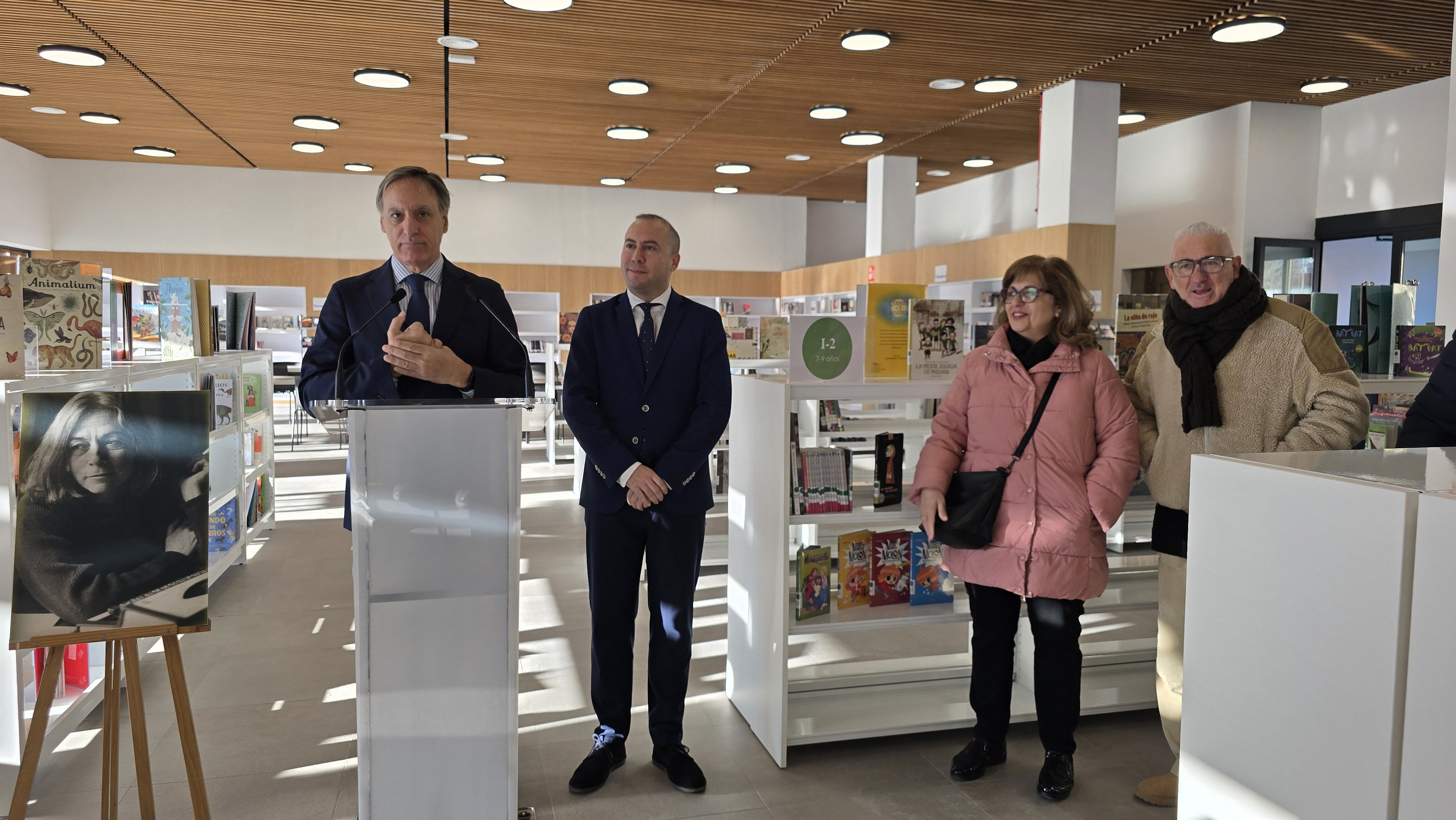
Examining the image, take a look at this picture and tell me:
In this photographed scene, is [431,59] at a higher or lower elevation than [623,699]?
higher

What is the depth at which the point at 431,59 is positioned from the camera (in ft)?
23.4

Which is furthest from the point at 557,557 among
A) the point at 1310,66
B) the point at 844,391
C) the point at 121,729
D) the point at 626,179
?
the point at 626,179

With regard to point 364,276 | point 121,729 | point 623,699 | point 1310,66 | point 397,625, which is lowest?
point 121,729

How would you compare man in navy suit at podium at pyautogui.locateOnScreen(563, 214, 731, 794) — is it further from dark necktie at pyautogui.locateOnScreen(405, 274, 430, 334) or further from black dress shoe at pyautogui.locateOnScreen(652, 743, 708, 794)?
dark necktie at pyautogui.locateOnScreen(405, 274, 430, 334)

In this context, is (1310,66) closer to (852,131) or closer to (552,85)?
(852,131)

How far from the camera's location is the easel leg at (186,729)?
2283mm

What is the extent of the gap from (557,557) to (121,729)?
2.90 m

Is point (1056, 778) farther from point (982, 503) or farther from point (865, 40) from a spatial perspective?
point (865, 40)

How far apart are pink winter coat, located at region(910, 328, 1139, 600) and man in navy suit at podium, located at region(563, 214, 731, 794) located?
87 cm

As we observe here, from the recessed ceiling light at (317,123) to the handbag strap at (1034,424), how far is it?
28.4 ft

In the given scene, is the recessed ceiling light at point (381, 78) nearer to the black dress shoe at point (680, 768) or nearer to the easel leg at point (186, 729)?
the easel leg at point (186, 729)

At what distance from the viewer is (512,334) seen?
7.80ft

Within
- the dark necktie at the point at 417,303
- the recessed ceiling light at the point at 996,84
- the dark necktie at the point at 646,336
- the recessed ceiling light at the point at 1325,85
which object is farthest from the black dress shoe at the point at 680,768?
the recessed ceiling light at the point at 1325,85

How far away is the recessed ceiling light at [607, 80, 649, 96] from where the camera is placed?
767 cm
